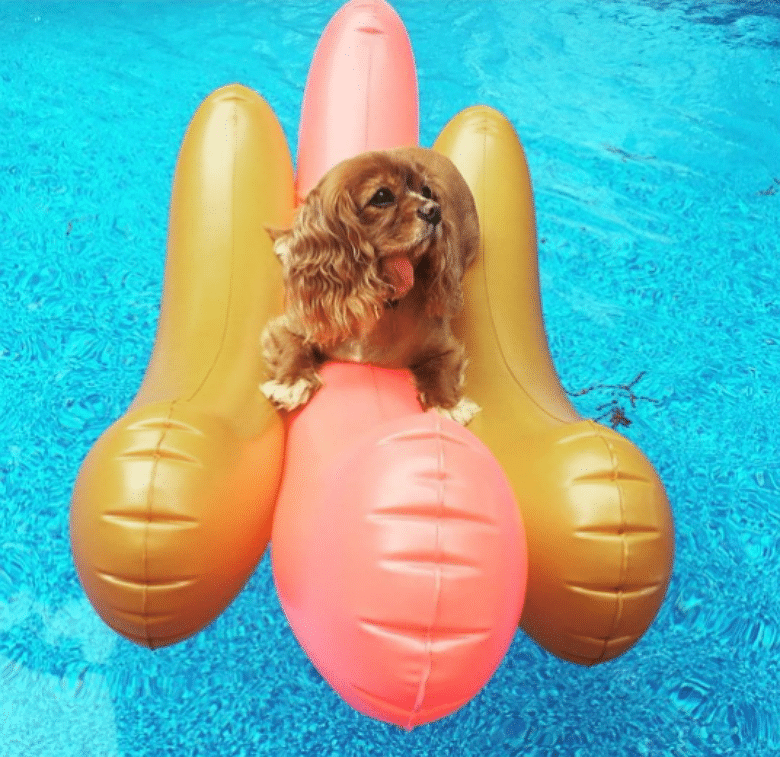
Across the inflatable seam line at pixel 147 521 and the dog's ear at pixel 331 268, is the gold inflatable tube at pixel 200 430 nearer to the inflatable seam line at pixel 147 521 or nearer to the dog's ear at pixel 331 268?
the inflatable seam line at pixel 147 521

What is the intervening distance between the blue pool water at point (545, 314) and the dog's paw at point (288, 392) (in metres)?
0.67

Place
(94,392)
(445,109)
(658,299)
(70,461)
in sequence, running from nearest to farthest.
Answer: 1. (70,461)
2. (94,392)
3. (658,299)
4. (445,109)

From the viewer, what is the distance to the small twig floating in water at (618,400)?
2.62 metres

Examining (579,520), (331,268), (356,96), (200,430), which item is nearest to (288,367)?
(331,268)

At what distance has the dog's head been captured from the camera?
1.48 metres

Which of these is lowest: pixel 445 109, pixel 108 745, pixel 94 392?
pixel 108 745

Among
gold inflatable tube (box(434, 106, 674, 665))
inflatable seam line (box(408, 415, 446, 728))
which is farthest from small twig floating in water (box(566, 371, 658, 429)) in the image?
inflatable seam line (box(408, 415, 446, 728))

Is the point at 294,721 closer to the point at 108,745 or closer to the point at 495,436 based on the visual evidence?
the point at 108,745

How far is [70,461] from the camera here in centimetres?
236

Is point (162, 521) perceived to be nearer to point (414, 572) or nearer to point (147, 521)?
point (147, 521)

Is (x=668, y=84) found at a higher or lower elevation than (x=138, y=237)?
higher

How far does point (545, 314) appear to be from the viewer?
303 centimetres

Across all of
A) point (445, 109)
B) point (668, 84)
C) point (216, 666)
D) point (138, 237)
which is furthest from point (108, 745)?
point (668, 84)

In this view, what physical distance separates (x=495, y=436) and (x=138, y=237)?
203cm
